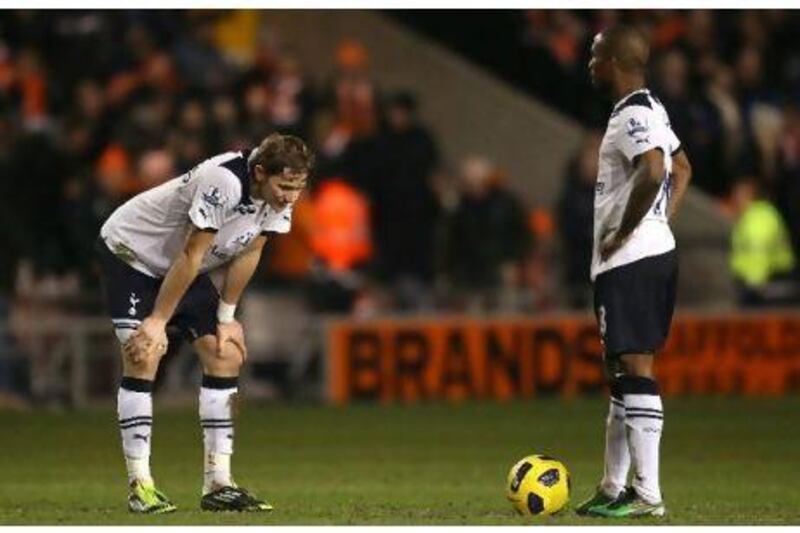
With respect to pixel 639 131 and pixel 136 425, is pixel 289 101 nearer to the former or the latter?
pixel 136 425

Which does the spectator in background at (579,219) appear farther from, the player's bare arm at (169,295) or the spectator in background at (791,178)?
the player's bare arm at (169,295)

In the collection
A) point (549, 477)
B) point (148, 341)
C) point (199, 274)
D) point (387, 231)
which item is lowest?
point (549, 477)

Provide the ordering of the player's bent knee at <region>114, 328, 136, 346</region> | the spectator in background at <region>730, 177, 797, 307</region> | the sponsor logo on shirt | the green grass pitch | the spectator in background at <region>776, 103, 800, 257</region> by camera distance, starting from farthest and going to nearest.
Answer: the spectator in background at <region>776, 103, 800, 257</region> < the spectator in background at <region>730, 177, 797, 307</region> < the green grass pitch < the player's bent knee at <region>114, 328, 136, 346</region> < the sponsor logo on shirt

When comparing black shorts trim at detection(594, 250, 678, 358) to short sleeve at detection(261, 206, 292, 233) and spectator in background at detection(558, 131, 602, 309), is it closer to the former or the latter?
short sleeve at detection(261, 206, 292, 233)

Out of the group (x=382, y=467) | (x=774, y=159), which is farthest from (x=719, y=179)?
(x=382, y=467)

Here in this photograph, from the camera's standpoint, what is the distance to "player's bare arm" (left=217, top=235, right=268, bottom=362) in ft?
37.2

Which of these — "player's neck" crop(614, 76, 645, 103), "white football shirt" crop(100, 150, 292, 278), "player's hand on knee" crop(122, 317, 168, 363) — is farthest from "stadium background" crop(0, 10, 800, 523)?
"player's neck" crop(614, 76, 645, 103)

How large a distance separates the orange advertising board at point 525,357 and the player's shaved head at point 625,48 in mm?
10248

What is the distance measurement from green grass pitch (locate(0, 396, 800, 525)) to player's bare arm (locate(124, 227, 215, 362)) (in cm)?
82

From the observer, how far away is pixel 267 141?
10.9 meters

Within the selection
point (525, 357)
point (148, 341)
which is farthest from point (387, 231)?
point (148, 341)

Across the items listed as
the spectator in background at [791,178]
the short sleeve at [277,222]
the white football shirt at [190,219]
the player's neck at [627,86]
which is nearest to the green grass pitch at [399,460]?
the white football shirt at [190,219]

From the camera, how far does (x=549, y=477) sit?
435 inches

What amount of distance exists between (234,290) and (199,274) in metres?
0.19
